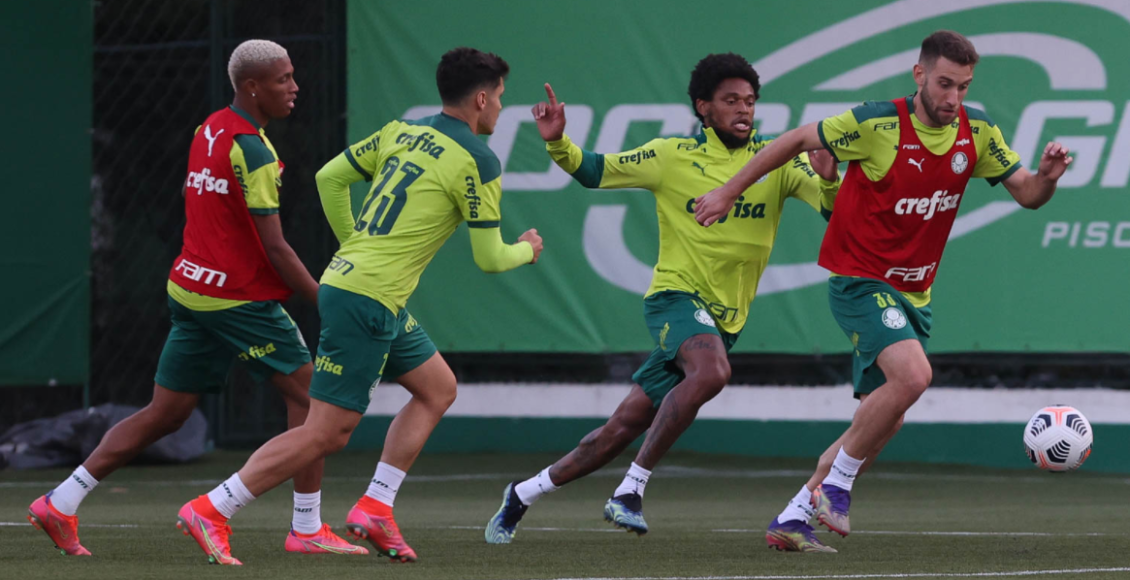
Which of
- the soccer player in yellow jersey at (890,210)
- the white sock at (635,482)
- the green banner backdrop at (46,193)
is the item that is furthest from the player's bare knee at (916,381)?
the green banner backdrop at (46,193)

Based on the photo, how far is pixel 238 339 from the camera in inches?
244

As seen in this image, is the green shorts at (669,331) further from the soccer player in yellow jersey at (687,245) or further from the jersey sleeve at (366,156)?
the jersey sleeve at (366,156)

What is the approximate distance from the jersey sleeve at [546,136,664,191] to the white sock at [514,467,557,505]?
4.44 feet

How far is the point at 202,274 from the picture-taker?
6.15 meters

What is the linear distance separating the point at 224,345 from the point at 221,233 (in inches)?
19.0

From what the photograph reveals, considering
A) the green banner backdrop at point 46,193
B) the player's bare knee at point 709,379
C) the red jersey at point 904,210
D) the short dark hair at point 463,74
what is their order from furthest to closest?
the green banner backdrop at point 46,193, the player's bare knee at point 709,379, the red jersey at point 904,210, the short dark hair at point 463,74

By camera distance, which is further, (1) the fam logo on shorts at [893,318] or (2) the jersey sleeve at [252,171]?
(1) the fam logo on shorts at [893,318]

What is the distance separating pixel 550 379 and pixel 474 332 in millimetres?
788

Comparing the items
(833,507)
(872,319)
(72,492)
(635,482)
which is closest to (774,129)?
(872,319)

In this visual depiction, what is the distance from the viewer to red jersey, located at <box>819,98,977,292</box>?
6508mm

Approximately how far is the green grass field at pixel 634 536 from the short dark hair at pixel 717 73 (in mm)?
2082

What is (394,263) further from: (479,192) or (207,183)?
(207,183)

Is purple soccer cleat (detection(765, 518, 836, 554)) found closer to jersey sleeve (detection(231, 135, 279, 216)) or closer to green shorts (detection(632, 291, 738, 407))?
green shorts (detection(632, 291, 738, 407))

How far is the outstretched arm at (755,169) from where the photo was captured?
20.2ft
